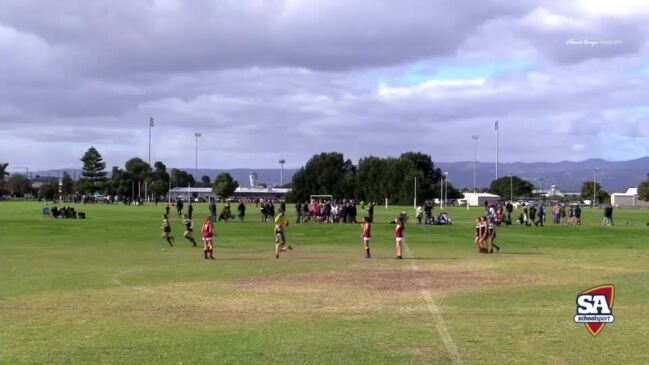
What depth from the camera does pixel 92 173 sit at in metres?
174

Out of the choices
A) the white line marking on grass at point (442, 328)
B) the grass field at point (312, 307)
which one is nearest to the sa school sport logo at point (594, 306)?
the grass field at point (312, 307)

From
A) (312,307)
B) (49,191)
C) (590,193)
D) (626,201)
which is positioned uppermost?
(590,193)

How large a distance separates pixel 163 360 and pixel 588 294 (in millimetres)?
5595

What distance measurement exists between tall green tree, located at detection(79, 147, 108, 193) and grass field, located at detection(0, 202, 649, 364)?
15045cm

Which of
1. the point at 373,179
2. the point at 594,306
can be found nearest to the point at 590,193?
the point at 373,179

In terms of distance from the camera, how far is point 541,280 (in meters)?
17.9

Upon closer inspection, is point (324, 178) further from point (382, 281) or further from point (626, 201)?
point (382, 281)

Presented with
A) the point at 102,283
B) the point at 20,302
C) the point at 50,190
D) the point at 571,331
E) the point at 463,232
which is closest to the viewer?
the point at 571,331

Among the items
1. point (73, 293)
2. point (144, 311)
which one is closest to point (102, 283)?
point (73, 293)

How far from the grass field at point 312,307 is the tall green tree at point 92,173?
150445mm

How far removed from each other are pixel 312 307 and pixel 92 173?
169911 mm

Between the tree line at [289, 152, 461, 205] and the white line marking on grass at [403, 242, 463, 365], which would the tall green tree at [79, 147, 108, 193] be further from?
the white line marking on grass at [403, 242, 463, 365]

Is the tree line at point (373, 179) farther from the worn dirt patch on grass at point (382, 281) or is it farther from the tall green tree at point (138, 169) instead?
the worn dirt patch on grass at point (382, 281)

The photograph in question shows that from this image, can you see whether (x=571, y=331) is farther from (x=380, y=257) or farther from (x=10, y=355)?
(x=380, y=257)
